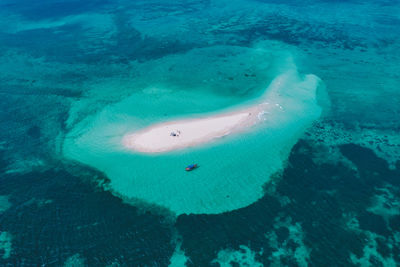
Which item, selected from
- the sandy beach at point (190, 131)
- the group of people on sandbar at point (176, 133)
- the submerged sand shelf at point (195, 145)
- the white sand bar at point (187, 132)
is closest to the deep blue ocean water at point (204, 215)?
the submerged sand shelf at point (195, 145)

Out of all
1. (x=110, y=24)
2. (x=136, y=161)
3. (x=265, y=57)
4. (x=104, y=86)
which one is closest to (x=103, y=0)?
(x=110, y=24)

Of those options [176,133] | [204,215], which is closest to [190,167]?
[204,215]

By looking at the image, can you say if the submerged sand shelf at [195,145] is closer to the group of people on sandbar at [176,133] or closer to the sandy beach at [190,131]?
the sandy beach at [190,131]

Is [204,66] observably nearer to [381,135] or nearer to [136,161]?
[136,161]

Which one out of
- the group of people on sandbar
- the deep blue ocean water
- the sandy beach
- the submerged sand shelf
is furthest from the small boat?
the group of people on sandbar

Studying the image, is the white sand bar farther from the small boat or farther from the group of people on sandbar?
the small boat

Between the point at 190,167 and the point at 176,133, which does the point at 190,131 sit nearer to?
the point at 176,133
